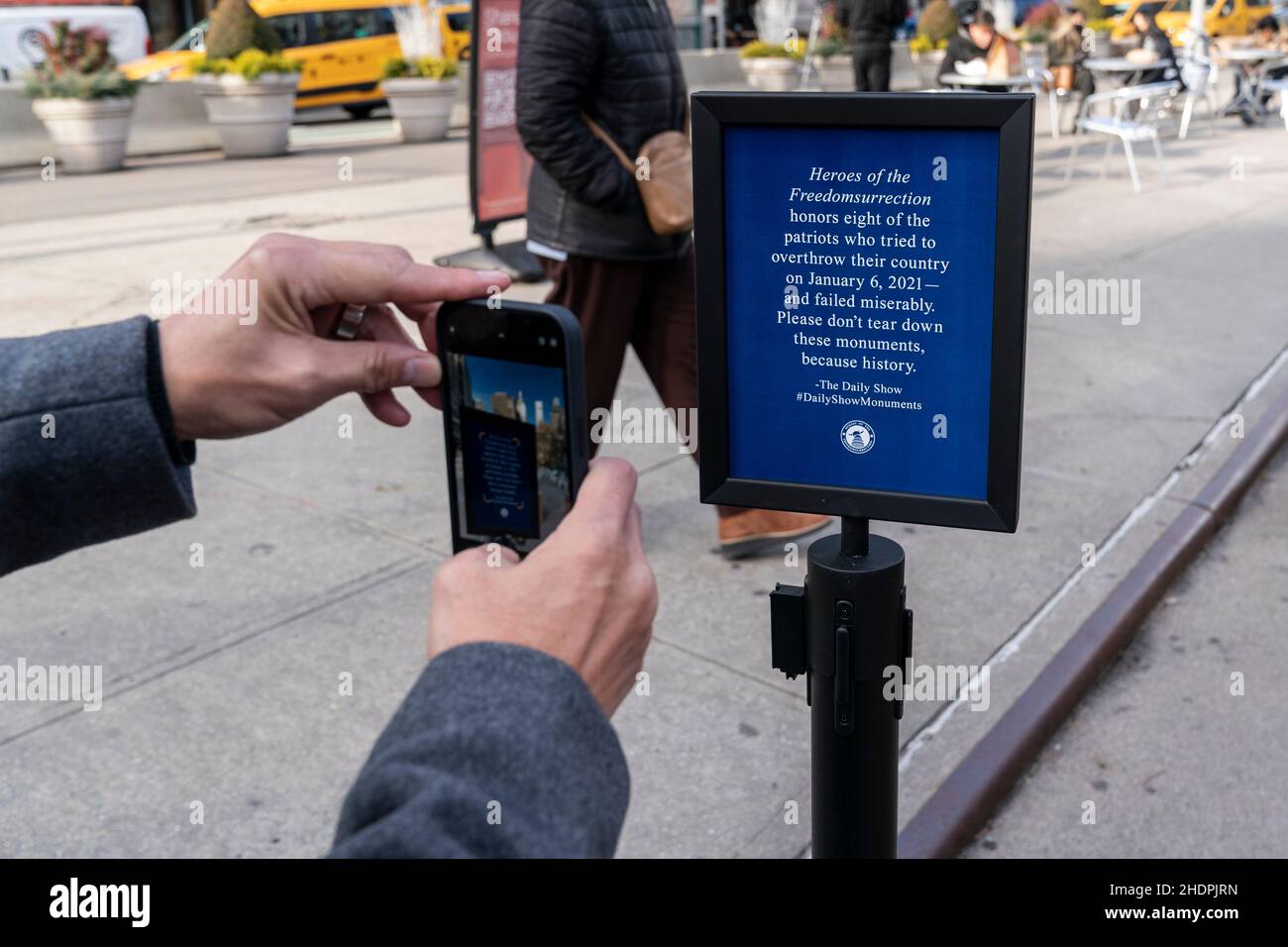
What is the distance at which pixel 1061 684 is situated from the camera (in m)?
3.86

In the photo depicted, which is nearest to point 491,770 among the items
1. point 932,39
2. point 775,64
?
point 775,64

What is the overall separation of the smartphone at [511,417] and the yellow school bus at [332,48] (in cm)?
1905

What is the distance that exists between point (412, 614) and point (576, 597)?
3.05 metres

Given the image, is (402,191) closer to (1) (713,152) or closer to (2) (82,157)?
(2) (82,157)

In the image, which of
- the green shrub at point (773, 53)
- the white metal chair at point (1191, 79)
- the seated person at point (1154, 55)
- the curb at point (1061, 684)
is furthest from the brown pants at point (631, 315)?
the green shrub at point (773, 53)

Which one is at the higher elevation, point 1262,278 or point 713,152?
point 713,152

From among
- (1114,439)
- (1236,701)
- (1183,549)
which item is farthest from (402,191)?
(1236,701)

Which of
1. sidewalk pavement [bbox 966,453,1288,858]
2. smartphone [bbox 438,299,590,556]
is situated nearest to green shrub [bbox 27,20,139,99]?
sidewalk pavement [bbox 966,453,1288,858]

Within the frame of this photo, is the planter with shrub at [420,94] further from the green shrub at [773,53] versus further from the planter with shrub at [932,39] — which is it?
the planter with shrub at [932,39]

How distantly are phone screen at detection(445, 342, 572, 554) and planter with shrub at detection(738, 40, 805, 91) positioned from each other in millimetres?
19249

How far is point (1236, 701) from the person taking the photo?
3.90 m

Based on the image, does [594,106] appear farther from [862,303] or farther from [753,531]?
[862,303]

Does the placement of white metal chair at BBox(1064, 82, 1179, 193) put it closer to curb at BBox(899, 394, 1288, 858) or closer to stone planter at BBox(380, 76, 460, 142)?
curb at BBox(899, 394, 1288, 858)
